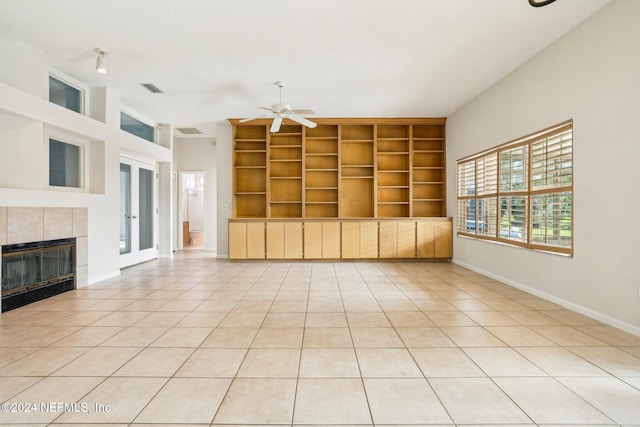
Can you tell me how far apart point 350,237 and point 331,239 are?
1.29ft

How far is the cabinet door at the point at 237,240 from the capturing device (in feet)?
20.9

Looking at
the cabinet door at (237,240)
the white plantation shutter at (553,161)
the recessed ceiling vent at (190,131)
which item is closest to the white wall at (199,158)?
the recessed ceiling vent at (190,131)

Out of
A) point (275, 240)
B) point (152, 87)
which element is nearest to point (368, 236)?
point (275, 240)

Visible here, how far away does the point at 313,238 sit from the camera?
636 cm

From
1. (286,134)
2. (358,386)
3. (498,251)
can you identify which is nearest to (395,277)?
(498,251)

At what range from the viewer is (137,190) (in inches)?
241

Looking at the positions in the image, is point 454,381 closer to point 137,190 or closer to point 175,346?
point 175,346

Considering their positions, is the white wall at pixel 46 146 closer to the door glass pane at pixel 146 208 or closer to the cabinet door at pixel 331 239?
the door glass pane at pixel 146 208

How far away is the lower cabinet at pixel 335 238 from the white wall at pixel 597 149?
227 centimetres

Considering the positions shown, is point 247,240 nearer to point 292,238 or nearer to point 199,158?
point 292,238

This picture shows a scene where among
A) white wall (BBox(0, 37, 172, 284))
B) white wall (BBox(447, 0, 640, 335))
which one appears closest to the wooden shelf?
white wall (BBox(0, 37, 172, 284))

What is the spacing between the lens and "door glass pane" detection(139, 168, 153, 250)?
250 inches

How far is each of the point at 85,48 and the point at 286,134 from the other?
12.0 feet

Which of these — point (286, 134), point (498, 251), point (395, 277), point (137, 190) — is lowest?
point (395, 277)
